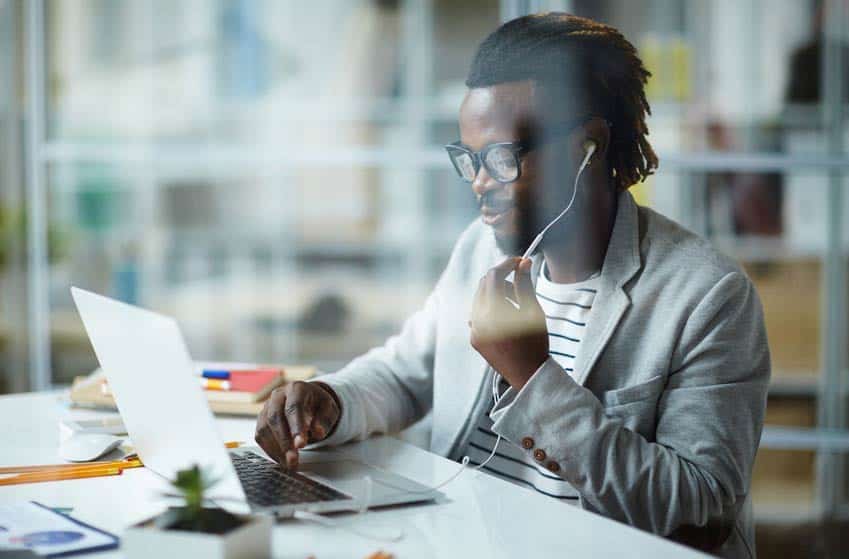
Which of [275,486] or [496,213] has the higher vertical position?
[496,213]

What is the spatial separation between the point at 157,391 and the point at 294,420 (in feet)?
0.82

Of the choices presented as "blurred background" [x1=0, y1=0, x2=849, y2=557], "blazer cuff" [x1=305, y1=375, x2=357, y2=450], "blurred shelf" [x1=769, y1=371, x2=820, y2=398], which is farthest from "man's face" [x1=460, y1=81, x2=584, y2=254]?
"blurred shelf" [x1=769, y1=371, x2=820, y2=398]

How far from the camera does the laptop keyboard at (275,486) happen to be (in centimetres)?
97

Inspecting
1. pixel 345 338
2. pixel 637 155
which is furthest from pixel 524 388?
pixel 345 338

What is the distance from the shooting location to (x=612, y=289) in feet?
4.00

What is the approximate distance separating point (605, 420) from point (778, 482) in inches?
76.2

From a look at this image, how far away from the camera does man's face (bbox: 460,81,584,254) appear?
1.27 metres

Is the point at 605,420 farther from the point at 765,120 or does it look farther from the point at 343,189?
the point at 343,189

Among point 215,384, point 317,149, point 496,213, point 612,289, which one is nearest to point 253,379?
point 215,384

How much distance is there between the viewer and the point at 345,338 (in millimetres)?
4336

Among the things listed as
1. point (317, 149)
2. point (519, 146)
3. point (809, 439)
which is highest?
point (317, 149)

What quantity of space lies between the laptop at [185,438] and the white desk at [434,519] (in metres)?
0.03

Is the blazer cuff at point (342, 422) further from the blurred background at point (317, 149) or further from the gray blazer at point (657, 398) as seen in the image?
A: the blurred background at point (317, 149)

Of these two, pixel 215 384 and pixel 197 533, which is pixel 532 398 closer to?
pixel 197 533
